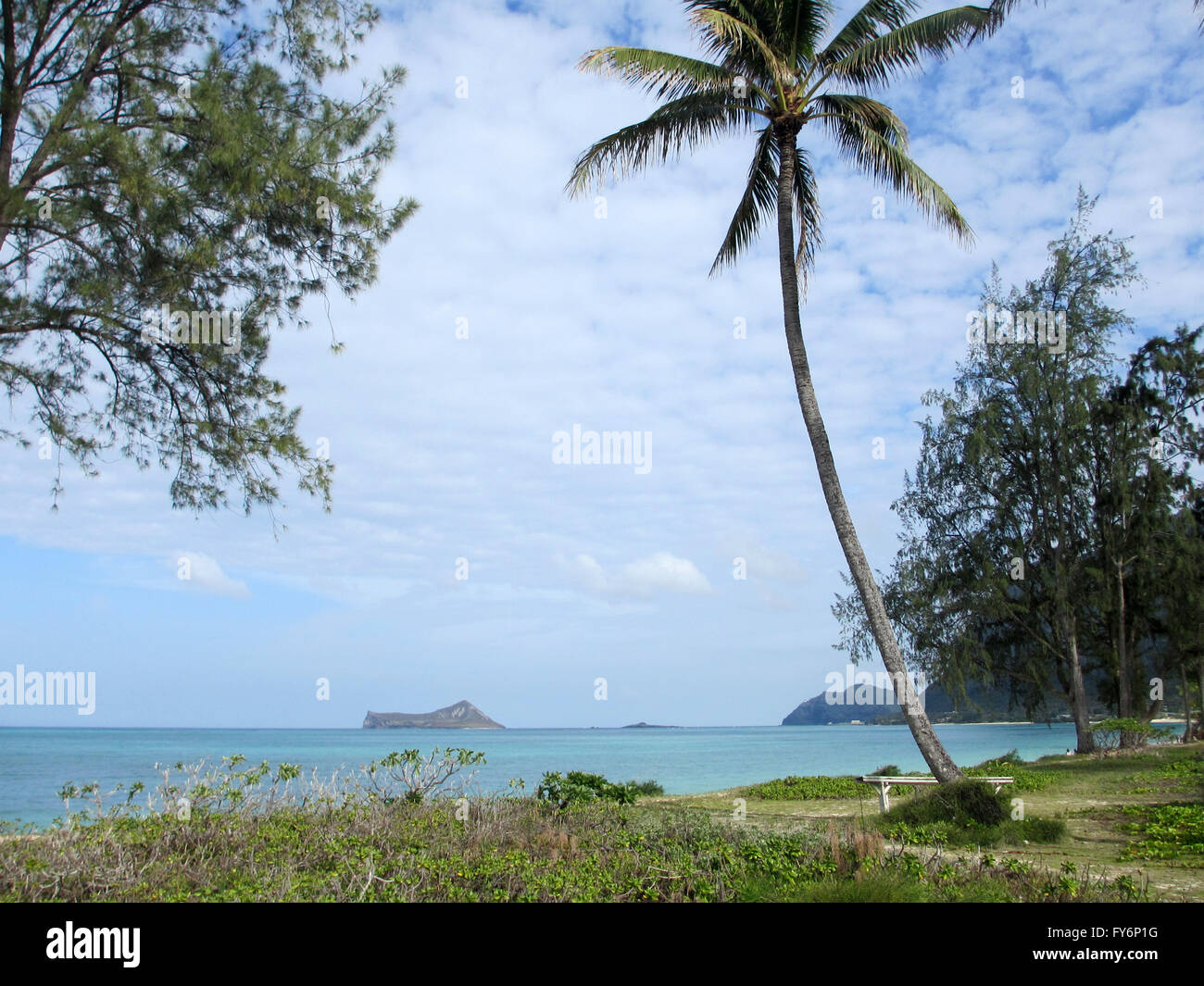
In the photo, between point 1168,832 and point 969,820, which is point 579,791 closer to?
point 969,820

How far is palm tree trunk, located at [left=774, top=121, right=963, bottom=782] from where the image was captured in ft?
39.1

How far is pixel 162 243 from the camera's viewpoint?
855 cm

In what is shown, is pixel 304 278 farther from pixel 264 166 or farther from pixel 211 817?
pixel 211 817

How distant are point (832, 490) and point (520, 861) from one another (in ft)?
25.7

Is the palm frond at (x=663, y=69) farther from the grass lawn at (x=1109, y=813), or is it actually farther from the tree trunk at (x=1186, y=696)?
the tree trunk at (x=1186, y=696)

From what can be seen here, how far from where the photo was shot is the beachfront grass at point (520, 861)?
19.2ft

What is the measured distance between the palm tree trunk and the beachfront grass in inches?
97.7

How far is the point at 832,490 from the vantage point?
12.6 m

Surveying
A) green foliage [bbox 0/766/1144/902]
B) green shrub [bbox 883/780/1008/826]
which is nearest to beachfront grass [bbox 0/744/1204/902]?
green foliage [bbox 0/766/1144/902]

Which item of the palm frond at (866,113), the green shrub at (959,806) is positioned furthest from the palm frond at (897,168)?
the green shrub at (959,806)

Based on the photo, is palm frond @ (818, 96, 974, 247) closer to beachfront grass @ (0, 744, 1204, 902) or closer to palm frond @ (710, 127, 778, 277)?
palm frond @ (710, 127, 778, 277)

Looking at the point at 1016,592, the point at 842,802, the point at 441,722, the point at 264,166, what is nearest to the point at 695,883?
the point at 264,166

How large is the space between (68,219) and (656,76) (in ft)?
28.5
